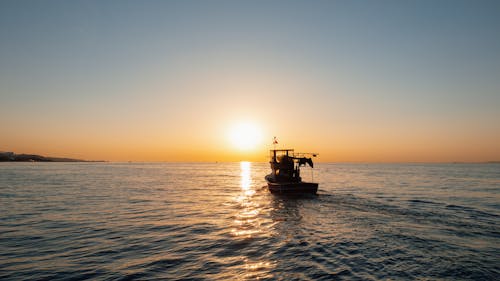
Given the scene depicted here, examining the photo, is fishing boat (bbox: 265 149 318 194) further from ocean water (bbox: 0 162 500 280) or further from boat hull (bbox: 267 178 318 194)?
ocean water (bbox: 0 162 500 280)

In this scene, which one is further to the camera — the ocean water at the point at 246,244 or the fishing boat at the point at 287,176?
the fishing boat at the point at 287,176

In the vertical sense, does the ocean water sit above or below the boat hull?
below

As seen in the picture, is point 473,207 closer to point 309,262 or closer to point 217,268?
point 309,262

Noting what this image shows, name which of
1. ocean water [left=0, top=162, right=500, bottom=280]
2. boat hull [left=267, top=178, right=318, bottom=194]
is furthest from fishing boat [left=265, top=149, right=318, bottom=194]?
ocean water [left=0, top=162, right=500, bottom=280]

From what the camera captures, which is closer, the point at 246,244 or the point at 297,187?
the point at 246,244

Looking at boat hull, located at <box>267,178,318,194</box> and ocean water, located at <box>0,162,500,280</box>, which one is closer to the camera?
ocean water, located at <box>0,162,500,280</box>

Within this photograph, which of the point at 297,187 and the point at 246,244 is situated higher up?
the point at 297,187

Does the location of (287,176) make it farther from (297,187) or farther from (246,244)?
(246,244)

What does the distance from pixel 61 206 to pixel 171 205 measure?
41.1 feet

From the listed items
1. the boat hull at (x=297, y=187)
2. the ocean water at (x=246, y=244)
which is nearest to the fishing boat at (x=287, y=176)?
the boat hull at (x=297, y=187)

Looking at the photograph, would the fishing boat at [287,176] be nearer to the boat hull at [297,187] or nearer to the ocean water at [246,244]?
the boat hull at [297,187]

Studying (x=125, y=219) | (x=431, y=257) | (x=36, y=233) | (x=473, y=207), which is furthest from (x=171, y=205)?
(x=473, y=207)

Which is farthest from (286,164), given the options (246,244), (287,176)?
(246,244)

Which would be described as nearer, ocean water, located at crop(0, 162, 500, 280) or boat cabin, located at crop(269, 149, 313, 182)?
ocean water, located at crop(0, 162, 500, 280)
